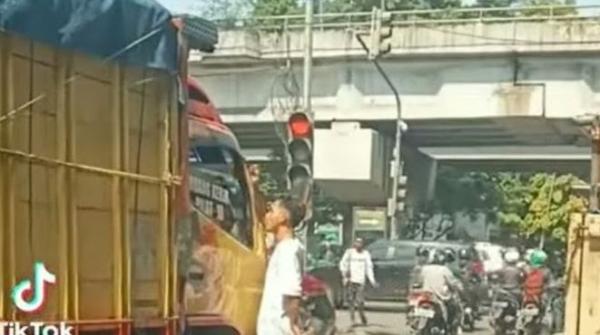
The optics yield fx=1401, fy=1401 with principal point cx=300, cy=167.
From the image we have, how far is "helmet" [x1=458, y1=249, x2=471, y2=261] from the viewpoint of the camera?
2902 cm

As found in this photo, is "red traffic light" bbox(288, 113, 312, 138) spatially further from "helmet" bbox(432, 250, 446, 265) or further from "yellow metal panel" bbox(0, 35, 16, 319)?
"helmet" bbox(432, 250, 446, 265)

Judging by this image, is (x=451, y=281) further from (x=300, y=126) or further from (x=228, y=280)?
(x=228, y=280)

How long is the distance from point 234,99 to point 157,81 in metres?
27.3

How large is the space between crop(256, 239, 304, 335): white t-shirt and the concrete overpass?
21.4m

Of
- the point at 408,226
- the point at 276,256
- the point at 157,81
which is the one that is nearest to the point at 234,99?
the point at 408,226

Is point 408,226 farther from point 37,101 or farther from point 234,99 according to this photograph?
point 37,101

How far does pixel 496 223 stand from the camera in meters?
63.2

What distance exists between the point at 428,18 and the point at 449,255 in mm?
9273

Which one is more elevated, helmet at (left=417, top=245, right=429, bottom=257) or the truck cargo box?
the truck cargo box

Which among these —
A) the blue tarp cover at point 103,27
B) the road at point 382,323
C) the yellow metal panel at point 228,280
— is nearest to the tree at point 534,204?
the road at point 382,323

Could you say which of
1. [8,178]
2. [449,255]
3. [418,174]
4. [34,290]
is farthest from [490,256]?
[8,178]

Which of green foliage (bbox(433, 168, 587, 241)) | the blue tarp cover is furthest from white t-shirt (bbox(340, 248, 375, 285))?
green foliage (bbox(433, 168, 587, 241))

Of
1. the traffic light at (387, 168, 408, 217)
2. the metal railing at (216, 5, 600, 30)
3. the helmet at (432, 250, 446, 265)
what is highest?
the metal railing at (216, 5, 600, 30)

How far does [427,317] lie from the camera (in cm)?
1867
